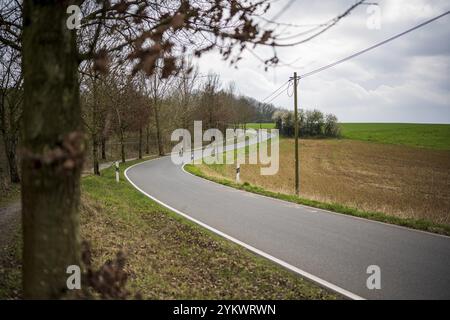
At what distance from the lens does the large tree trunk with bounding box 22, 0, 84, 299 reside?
101 inches

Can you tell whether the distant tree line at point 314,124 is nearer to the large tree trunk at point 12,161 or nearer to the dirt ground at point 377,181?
the dirt ground at point 377,181

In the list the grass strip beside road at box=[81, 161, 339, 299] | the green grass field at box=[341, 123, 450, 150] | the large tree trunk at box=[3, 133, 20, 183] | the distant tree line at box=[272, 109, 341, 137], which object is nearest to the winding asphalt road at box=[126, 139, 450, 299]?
the grass strip beside road at box=[81, 161, 339, 299]

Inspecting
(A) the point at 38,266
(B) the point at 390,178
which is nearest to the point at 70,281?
(A) the point at 38,266

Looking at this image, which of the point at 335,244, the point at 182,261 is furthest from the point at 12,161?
the point at 335,244

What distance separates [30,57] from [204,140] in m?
57.9

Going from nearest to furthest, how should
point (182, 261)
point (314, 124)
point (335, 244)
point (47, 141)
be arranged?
point (47, 141) < point (182, 261) < point (335, 244) < point (314, 124)

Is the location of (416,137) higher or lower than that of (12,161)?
higher

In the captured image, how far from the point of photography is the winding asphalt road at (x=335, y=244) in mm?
5168

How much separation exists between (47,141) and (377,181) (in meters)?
30.5

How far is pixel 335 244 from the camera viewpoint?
716 cm

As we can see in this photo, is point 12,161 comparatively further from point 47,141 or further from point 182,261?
point 47,141

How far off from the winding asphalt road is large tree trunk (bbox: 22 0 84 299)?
13.7ft

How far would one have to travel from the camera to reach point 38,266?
266 cm

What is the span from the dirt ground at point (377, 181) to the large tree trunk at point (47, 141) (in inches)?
434
